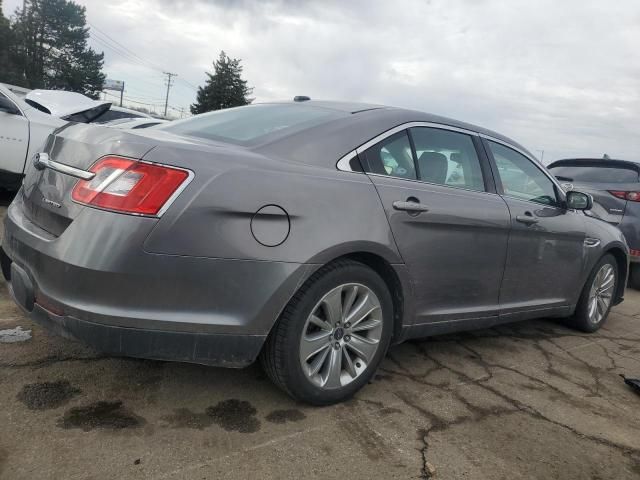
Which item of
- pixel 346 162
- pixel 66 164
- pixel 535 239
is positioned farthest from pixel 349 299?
pixel 535 239

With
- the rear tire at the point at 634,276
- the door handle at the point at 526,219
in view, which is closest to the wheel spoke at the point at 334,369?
the door handle at the point at 526,219

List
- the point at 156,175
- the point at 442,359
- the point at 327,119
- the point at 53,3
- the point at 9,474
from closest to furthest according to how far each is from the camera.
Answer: the point at 9,474 → the point at 156,175 → the point at 327,119 → the point at 442,359 → the point at 53,3

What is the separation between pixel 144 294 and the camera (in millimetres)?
2119

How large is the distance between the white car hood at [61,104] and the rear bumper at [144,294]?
4642mm

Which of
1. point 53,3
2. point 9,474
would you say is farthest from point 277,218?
point 53,3

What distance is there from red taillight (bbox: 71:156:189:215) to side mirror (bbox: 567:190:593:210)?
313 centimetres

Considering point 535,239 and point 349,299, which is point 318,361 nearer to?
point 349,299

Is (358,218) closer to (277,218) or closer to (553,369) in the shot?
(277,218)

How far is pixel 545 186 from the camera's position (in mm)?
4055

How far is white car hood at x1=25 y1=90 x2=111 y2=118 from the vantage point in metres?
6.50

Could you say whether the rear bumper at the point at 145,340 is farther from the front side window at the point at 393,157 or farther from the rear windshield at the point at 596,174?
the rear windshield at the point at 596,174

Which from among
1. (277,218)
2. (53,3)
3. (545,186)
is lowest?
(277,218)

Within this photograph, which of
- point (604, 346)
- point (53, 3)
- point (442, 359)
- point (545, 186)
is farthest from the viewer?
point (53, 3)

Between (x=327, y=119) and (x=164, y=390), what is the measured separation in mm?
1605
